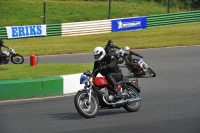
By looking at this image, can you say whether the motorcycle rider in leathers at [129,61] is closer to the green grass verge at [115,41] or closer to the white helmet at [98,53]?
the white helmet at [98,53]

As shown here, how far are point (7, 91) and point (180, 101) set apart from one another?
4341 millimetres

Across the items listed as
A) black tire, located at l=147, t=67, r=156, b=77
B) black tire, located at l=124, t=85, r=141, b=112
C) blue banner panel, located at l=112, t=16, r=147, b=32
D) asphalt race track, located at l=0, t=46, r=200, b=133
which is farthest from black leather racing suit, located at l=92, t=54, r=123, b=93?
blue banner panel, located at l=112, t=16, r=147, b=32

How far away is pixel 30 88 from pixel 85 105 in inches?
119

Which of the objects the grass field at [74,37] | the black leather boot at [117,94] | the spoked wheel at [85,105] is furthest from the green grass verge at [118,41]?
the spoked wheel at [85,105]

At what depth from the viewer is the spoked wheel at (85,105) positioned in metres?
10.3

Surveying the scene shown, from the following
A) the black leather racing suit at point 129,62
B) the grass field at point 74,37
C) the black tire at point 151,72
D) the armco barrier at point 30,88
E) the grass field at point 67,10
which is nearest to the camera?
the armco barrier at point 30,88

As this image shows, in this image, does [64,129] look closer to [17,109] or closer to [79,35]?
[17,109]

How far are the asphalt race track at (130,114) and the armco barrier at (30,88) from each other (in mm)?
382

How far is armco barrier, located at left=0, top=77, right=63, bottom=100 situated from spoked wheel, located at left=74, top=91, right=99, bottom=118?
2883 millimetres

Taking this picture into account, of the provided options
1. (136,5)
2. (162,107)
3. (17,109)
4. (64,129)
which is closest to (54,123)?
(64,129)

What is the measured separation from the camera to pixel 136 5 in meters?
42.5

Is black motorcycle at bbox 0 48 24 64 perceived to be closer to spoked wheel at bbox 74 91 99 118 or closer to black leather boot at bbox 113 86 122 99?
black leather boot at bbox 113 86 122 99

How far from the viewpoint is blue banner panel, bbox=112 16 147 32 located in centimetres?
3384

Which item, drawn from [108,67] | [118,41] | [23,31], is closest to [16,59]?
[118,41]
